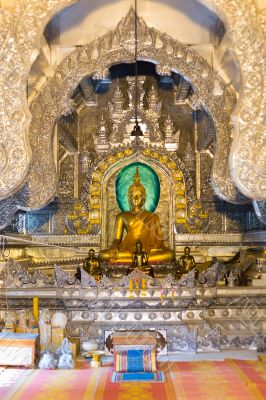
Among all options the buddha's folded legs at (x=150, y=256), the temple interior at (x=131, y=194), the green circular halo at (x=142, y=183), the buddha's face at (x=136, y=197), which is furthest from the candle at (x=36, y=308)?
the green circular halo at (x=142, y=183)

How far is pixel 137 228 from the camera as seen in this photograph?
7.28 meters

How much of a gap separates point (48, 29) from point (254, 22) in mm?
1949

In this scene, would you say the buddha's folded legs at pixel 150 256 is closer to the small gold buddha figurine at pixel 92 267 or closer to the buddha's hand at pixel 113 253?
the buddha's hand at pixel 113 253

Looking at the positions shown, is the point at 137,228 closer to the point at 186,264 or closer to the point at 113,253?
the point at 113,253

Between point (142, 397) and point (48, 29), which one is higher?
point (48, 29)

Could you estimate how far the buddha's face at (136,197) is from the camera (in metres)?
7.37

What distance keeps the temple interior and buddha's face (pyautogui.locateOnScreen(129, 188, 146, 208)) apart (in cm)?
2

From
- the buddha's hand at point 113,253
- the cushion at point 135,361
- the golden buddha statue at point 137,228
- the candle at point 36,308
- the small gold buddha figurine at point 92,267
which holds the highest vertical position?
the golden buddha statue at point 137,228

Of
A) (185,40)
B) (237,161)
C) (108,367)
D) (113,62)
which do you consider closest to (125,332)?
(108,367)

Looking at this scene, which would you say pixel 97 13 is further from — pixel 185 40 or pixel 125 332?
pixel 125 332

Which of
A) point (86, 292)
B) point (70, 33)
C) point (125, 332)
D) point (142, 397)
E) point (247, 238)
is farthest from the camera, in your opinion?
point (247, 238)

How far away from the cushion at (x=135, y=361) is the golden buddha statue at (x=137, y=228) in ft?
8.35

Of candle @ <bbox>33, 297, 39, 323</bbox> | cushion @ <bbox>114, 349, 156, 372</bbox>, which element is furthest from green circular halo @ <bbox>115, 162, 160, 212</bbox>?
cushion @ <bbox>114, 349, 156, 372</bbox>

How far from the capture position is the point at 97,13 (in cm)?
600
